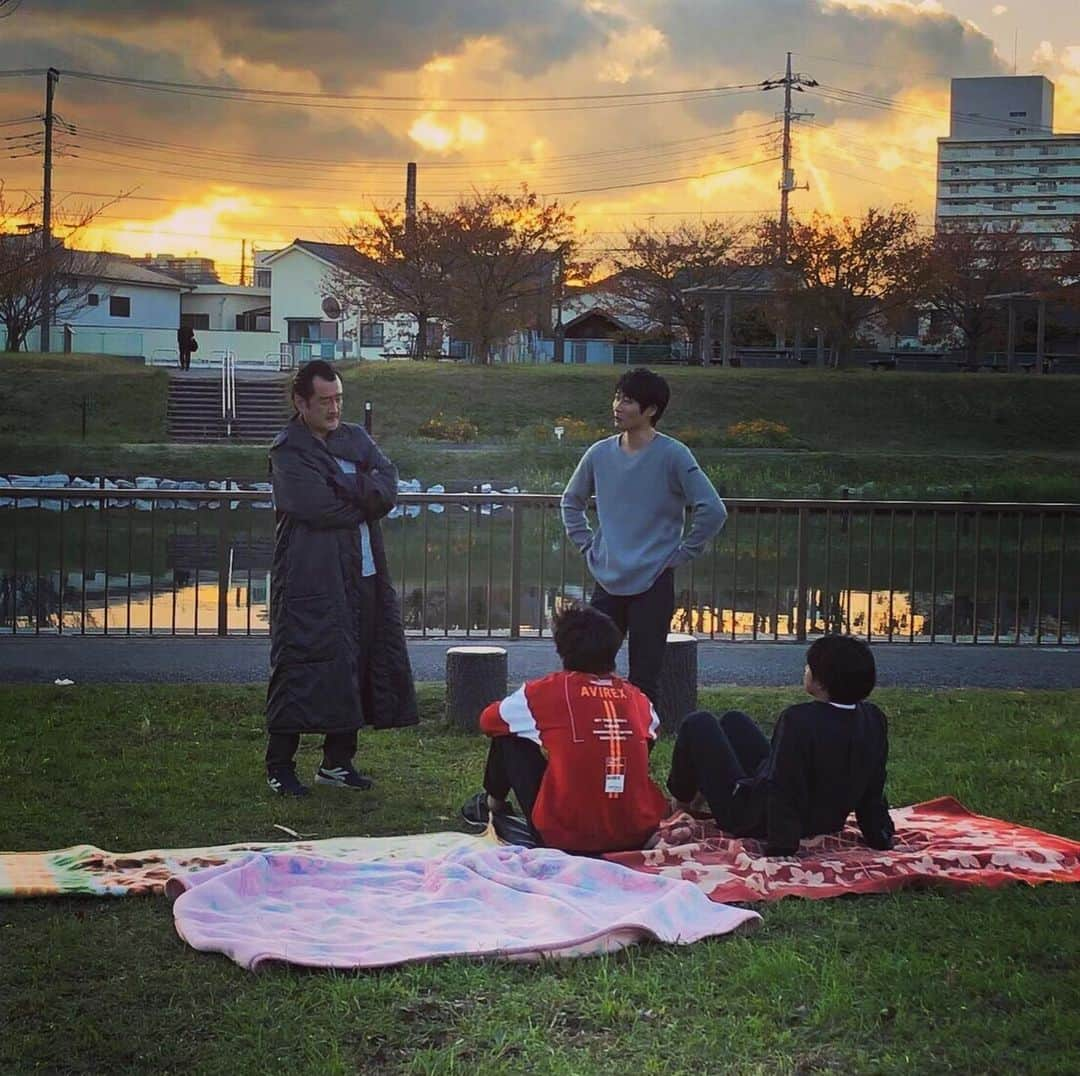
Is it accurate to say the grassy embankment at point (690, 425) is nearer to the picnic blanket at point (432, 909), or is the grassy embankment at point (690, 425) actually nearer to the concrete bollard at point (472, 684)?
the concrete bollard at point (472, 684)

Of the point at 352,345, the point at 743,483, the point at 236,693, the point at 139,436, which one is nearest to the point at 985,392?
the point at 743,483

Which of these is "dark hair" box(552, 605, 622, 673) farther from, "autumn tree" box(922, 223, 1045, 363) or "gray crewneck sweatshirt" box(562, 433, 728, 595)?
"autumn tree" box(922, 223, 1045, 363)

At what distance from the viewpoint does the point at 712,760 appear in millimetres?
6020

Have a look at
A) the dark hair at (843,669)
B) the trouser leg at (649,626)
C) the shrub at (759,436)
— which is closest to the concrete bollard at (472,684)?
the trouser leg at (649,626)

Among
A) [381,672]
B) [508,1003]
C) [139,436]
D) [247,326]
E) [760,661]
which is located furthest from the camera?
[247,326]

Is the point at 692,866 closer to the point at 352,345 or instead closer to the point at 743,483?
the point at 743,483

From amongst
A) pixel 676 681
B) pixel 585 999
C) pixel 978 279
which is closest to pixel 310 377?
pixel 676 681

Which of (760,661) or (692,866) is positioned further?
(760,661)

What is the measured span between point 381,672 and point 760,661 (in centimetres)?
453

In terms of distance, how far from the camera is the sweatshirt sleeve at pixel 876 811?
579 centimetres

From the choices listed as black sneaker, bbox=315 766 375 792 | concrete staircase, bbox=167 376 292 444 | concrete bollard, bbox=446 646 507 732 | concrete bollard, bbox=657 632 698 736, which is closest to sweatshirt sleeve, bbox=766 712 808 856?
black sneaker, bbox=315 766 375 792

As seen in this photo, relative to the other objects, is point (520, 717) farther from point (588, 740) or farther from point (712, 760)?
point (712, 760)

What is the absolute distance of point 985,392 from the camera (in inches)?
1843

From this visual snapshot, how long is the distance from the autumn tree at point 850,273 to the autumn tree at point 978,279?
789 centimetres
